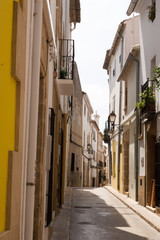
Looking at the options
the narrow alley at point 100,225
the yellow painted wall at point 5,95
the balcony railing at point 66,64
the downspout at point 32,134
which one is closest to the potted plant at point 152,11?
the balcony railing at point 66,64

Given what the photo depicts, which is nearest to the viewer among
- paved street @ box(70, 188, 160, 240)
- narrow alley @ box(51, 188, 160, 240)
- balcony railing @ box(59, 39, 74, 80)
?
narrow alley @ box(51, 188, 160, 240)

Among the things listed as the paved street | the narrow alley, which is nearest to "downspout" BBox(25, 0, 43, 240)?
the narrow alley

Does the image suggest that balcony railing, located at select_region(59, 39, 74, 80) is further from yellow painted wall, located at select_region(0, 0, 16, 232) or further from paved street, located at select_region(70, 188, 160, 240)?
yellow painted wall, located at select_region(0, 0, 16, 232)

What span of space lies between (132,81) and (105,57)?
12075 mm

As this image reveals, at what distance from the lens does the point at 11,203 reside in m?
3.32

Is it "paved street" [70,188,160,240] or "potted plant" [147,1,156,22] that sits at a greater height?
"potted plant" [147,1,156,22]

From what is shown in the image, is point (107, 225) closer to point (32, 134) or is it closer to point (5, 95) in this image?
point (32, 134)

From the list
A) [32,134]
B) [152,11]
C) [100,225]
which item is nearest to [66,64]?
[152,11]

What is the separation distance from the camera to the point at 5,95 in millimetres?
3137

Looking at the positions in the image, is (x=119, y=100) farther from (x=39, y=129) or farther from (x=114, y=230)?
(x=39, y=129)

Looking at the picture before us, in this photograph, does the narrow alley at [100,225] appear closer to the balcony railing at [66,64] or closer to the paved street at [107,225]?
the paved street at [107,225]

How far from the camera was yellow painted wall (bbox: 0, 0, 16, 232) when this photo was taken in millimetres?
3000

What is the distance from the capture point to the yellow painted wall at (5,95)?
3.00 meters

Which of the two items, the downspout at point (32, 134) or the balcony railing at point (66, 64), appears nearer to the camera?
the downspout at point (32, 134)
